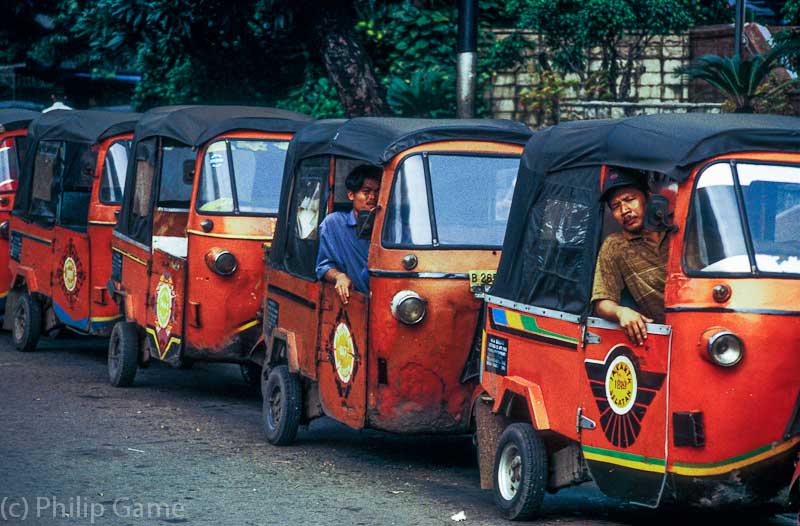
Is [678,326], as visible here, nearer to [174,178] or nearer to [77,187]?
[174,178]

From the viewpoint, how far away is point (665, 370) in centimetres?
628

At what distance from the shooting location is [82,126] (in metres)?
14.4

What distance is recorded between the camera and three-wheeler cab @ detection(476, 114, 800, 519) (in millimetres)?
6145

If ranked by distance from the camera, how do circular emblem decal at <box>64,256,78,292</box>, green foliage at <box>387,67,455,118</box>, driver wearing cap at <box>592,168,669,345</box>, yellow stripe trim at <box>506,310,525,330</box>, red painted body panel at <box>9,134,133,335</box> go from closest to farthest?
driver wearing cap at <box>592,168,669,345</box> → yellow stripe trim at <box>506,310,525,330</box> → red painted body panel at <box>9,134,133,335</box> → circular emblem decal at <box>64,256,78,292</box> → green foliage at <box>387,67,455,118</box>

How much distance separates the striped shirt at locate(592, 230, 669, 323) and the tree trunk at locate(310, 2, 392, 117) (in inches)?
487

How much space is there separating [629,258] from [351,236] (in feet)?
9.13

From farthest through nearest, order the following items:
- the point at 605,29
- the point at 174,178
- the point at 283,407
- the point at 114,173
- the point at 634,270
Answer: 1. the point at 605,29
2. the point at 114,173
3. the point at 174,178
4. the point at 283,407
5. the point at 634,270

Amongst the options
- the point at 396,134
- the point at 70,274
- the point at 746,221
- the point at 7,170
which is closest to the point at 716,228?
the point at 746,221

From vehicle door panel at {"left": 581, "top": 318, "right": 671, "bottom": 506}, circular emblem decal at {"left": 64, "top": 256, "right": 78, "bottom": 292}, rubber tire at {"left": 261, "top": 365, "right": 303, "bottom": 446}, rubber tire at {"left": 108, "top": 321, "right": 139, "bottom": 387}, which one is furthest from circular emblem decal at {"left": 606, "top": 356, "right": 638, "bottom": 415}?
circular emblem decal at {"left": 64, "top": 256, "right": 78, "bottom": 292}

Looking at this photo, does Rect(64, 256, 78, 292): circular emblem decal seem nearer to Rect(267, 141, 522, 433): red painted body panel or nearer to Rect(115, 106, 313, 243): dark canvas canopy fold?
Rect(115, 106, 313, 243): dark canvas canopy fold

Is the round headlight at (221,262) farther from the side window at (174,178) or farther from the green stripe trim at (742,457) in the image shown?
the green stripe trim at (742,457)

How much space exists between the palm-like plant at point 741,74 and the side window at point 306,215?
825 cm

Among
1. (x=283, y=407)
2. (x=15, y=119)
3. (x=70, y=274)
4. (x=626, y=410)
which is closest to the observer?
(x=626, y=410)

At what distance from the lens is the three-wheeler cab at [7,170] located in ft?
52.1
